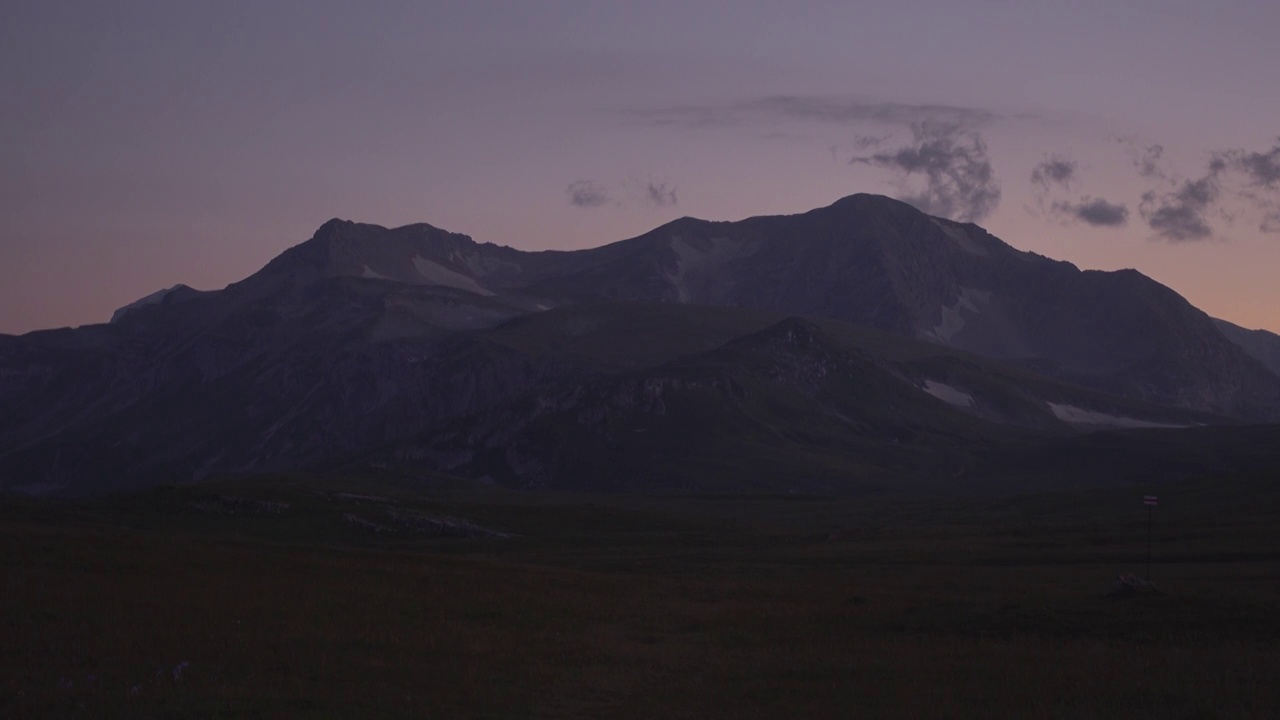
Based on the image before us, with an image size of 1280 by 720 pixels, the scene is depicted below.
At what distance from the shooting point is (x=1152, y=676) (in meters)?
33.7

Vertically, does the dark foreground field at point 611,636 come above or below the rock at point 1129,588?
below

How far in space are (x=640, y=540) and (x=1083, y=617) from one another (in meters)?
72.4

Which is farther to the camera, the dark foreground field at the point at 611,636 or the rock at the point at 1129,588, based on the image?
the rock at the point at 1129,588

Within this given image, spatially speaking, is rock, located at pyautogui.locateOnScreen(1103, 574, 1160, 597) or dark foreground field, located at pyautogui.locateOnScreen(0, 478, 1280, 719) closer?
dark foreground field, located at pyautogui.locateOnScreen(0, 478, 1280, 719)

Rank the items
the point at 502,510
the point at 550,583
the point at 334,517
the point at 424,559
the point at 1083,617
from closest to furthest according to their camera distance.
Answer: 1. the point at 1083,617
2. the point at 550,583
3. the point at 424,559
4. the point at 334,517
5. the point at 502,510

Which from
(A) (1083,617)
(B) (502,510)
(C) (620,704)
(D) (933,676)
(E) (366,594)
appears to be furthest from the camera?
(B) (502,510)

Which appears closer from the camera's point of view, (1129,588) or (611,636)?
(611,636)

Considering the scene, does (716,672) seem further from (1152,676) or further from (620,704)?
(1152,676)

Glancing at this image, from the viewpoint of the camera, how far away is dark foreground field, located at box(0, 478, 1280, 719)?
100.0 feet

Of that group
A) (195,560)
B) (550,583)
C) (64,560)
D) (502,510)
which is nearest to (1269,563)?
(550,583)

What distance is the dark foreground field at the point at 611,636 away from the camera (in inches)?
1200

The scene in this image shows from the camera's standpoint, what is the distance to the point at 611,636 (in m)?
43.2

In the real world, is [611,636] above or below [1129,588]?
below

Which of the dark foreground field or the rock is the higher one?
the rock
